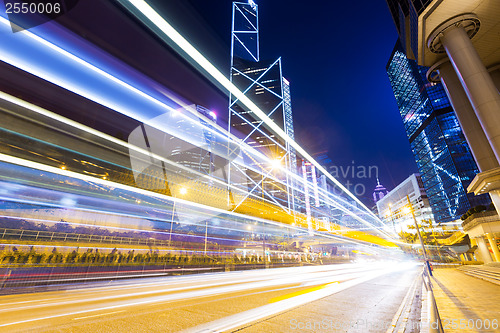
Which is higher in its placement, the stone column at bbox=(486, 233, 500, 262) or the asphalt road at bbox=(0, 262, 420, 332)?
the stone column at bbox=(486, 233, 500, 262)

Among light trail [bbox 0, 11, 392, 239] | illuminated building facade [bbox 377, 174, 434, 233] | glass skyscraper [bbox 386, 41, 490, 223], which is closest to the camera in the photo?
light trail [bbox 0, 11, 392, 239]

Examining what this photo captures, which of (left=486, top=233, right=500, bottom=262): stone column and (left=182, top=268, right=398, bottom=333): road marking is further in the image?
(left=486, top=233, right=500, bottom=262): stone column

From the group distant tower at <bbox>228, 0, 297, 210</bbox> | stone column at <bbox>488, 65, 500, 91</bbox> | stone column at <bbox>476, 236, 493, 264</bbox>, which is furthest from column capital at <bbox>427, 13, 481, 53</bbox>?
distant tower at <bbox>228, 0, 297, 210</bbox>

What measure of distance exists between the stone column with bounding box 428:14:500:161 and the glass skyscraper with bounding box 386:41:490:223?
62.1 m

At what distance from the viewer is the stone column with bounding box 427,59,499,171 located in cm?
1825

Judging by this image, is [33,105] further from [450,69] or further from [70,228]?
[450,69]

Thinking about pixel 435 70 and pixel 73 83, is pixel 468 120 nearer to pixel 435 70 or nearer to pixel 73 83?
pixel 435 70

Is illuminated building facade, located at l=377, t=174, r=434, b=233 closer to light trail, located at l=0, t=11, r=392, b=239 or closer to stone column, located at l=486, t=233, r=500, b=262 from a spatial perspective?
stone column, located at l=486, t=233, r=500, b=262

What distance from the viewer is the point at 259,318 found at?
429 cm

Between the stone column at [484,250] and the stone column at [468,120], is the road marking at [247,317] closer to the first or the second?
the stone column at [468,120]

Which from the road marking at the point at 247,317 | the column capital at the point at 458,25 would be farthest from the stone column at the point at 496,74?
the road marking at the point at 247,317

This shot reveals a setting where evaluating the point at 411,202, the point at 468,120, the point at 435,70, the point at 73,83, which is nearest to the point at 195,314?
the point at 73,83

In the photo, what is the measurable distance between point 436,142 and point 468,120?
226ft

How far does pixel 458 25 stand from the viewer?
713 inches
